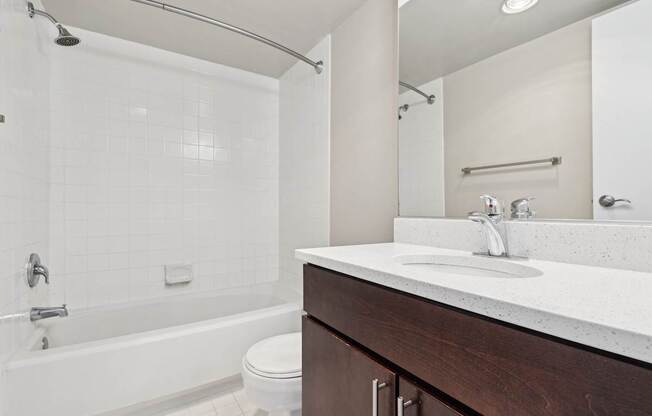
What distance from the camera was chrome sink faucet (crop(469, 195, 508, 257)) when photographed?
0.87 metres

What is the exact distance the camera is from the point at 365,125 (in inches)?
62.1

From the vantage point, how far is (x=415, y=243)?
121 centimetres

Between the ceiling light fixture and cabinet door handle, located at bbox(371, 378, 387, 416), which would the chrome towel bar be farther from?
cabinet door handle, located at bbox(371, 378, 387, 416)

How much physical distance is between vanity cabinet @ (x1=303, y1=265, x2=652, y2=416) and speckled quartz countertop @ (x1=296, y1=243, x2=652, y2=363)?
0.06ft

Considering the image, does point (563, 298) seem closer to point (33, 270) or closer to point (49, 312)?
point (49, 312)

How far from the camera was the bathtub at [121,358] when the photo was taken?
3.85 ft

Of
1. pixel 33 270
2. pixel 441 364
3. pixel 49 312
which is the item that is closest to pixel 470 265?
pixel 441 364

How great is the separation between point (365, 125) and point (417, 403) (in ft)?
4.32

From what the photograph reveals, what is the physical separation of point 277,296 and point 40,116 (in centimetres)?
182

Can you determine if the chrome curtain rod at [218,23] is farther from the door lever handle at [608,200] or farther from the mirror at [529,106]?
the door lever handle at [608,200]

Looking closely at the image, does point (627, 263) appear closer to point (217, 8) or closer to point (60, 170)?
point (217, 8)

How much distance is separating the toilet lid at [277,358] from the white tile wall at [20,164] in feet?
3.03

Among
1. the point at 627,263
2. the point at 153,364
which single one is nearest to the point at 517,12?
the point at 627,263

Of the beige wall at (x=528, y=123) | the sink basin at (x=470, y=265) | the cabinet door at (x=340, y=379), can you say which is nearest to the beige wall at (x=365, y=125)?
the beige wall at (x=528, y=123)
